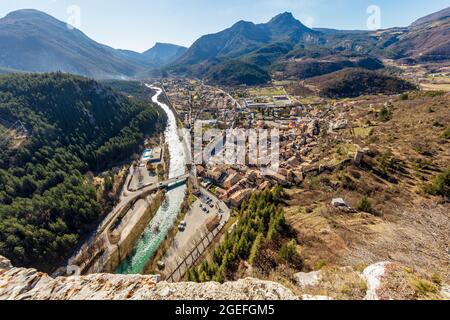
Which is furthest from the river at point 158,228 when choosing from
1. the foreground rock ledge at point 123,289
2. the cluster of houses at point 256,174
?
the foreground rock ledge at point 123,289

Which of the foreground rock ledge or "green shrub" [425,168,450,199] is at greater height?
the foreground rock ledge

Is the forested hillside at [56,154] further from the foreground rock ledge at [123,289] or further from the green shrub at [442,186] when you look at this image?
the green shrub at [442,186]

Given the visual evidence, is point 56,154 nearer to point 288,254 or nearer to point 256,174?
point 256,174

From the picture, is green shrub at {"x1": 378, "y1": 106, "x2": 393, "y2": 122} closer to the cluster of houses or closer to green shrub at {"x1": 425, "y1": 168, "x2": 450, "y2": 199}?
→ the cluster of houses

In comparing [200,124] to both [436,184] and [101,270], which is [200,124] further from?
[436,184]

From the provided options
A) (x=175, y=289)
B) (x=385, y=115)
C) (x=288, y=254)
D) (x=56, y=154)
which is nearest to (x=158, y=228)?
(x=288, y=254)

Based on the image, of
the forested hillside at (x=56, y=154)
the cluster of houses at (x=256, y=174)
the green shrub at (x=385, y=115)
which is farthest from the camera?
the green shrub at (x=385, y=115)

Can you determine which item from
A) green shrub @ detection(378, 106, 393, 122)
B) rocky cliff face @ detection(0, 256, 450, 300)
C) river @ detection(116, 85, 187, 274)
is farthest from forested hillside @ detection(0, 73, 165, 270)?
green shrub @ detection(378, 106, 393, 122)

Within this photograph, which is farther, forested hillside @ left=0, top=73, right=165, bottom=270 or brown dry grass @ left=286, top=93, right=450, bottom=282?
forested hillside @ left=0, top=73, right=165, bottom=270
